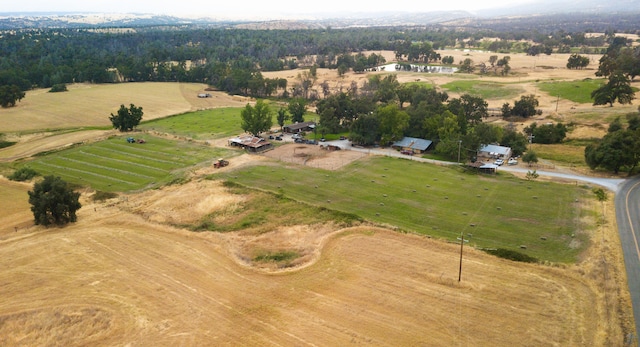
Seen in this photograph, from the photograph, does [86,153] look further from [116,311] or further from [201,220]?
[116,311]

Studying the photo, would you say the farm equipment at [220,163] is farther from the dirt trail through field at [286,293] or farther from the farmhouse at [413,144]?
the farmhouse at [413,144]

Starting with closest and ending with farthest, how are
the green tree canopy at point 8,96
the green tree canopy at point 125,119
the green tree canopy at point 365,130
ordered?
the green tree canopy at point 365,130
the green tree canopy at point 125,119
the green tree canopy at point 8,96

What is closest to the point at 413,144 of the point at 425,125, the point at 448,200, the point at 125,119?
the point at 425,125

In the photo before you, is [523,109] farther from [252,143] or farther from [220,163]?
[220,163]

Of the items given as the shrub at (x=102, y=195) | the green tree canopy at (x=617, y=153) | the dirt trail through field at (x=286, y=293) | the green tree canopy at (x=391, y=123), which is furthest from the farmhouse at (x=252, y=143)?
the green tree canopy at (x=617, y=153)

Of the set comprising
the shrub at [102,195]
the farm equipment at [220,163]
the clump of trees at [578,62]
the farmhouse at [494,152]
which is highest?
the clump of trees at [578,62]

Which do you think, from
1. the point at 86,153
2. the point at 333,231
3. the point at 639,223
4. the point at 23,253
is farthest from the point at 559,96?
the point at 23,253

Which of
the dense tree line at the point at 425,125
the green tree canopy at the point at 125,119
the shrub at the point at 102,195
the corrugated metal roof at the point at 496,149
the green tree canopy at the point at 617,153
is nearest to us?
the shrub at the point at 102,195

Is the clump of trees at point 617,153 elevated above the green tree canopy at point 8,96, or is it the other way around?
the green tree canopy at point 8,96
